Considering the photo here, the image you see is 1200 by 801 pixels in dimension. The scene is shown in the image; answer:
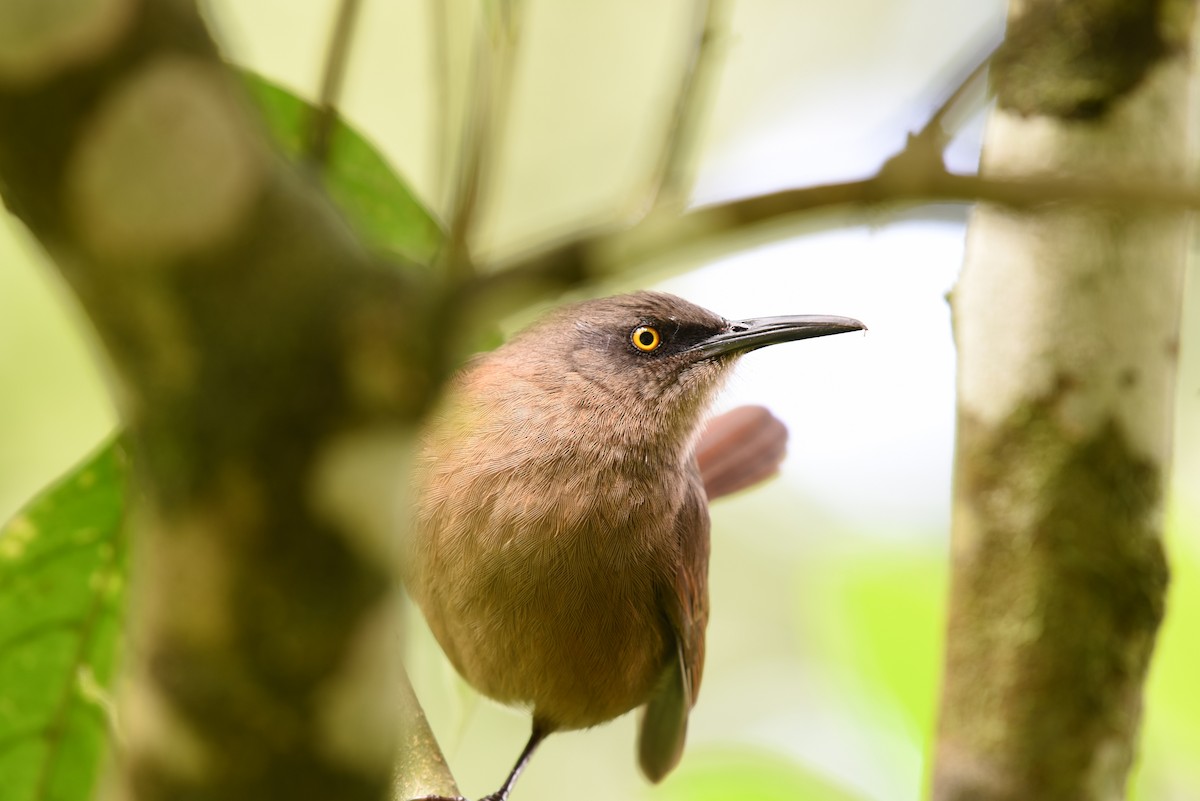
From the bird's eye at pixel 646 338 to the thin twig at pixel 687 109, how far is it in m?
2.12

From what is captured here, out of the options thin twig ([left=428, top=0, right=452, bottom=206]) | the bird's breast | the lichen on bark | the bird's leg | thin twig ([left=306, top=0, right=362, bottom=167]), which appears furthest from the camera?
the bird's leg

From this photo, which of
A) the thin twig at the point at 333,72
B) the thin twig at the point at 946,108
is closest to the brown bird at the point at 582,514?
the thin twig at the point at 333,72

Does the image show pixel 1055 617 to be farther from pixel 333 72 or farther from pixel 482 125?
pixel 333 72

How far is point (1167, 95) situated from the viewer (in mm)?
2830

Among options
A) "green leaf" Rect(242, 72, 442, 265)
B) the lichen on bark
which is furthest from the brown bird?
the lichen on bark

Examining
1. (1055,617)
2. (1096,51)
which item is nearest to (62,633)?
(1055,617)

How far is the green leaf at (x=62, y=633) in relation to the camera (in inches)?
101

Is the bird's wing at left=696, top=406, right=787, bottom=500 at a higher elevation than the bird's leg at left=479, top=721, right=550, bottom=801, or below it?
higher

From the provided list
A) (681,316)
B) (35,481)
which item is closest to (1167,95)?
(681,316)

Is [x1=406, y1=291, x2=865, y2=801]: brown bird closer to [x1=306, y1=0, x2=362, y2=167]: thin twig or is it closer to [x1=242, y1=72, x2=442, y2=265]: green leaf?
[x1=242, y1=72, x2=442, y2=265]: green leaf

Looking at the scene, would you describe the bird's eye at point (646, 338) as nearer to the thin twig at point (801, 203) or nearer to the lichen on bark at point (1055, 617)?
the lichen on bark at point (1055, 617)

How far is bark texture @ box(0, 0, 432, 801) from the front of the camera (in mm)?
1116

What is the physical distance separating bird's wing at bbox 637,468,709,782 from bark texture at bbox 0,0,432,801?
8.86 feet

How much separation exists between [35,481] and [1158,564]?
16.5 feet
